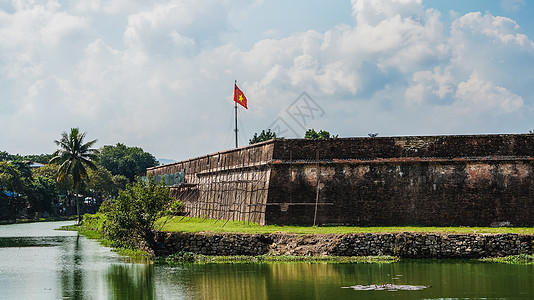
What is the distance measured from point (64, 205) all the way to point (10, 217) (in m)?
14.1

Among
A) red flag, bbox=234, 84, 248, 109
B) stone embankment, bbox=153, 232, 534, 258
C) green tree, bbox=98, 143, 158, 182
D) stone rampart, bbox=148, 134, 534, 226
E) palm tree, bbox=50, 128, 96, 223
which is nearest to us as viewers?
stone embankment, bbox=153, 232, 534, 258

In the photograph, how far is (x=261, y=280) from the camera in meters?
16.3

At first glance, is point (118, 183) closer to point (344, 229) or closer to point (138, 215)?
point (138, 215)

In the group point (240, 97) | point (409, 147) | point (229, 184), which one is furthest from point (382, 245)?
point (240, 97)

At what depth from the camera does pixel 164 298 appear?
14250 millimetres

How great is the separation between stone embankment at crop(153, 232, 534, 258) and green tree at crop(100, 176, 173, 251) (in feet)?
8.86

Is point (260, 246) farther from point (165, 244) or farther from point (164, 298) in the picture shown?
point (164, 298)

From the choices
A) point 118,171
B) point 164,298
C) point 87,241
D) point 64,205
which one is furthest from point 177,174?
point 118,171

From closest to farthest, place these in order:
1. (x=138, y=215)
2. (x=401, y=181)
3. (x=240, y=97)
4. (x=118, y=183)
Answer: (x=138, y=215) → (x=401, y=181) → (x=240, y=97) → (x=118, y=183)

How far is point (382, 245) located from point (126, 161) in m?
A: 69.0

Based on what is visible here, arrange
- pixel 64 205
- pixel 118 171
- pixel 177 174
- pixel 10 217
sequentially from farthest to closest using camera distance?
pixel 118 171 → pixel 64 205 → pixel 10 217 → pixel 177 174

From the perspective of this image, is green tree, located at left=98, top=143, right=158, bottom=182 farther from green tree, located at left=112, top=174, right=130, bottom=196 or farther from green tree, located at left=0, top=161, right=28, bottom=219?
green tree, located at left=0, top=161, right=28, bottom=219

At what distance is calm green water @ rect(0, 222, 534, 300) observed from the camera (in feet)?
47.2

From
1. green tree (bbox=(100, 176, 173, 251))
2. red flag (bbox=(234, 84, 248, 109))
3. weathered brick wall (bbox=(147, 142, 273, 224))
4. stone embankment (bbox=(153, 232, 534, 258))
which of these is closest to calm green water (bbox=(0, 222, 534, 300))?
stone embankment (bbox=(153, 232, 534, 258))
